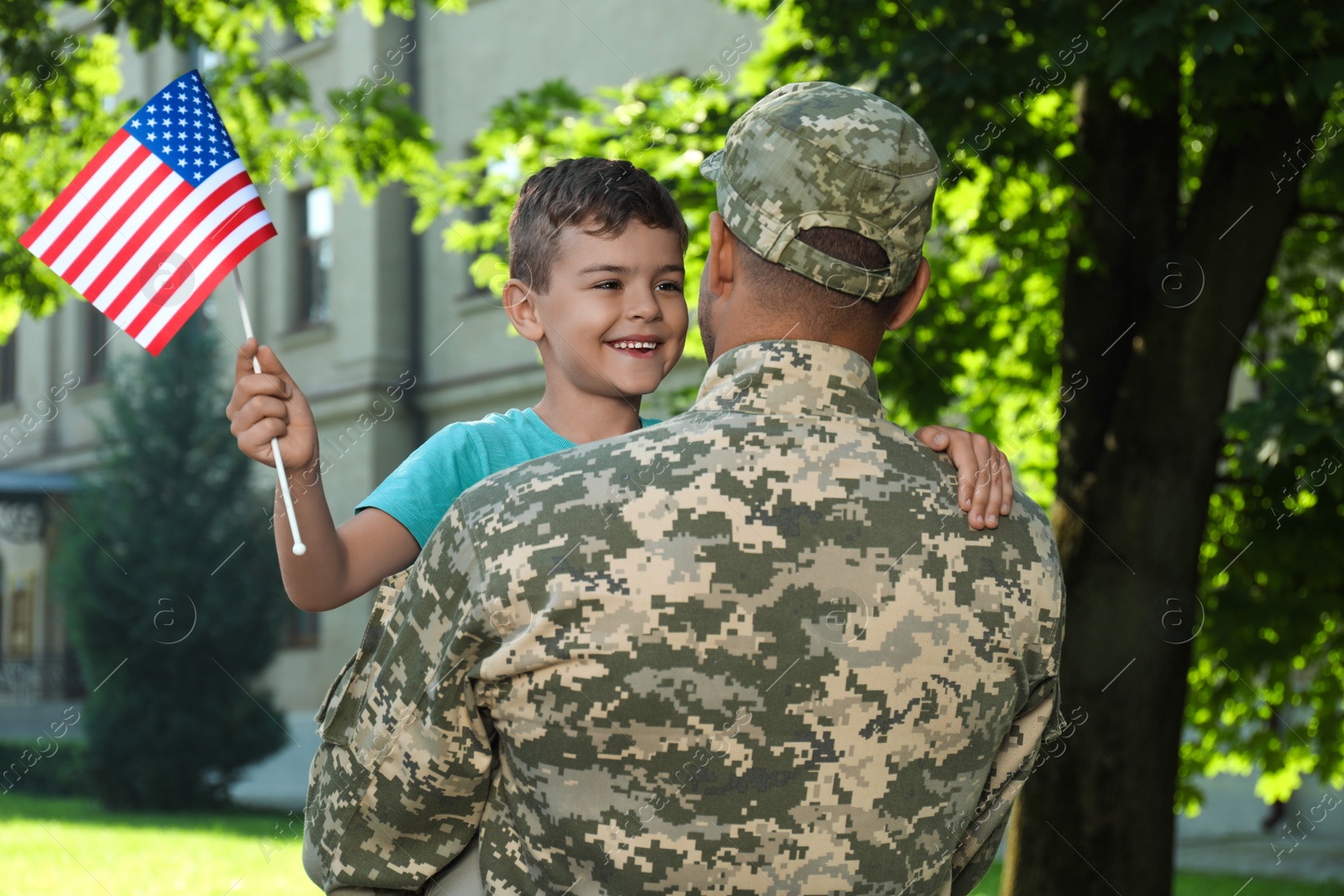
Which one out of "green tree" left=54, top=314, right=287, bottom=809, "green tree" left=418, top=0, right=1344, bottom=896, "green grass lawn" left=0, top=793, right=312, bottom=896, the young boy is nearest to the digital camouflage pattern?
the young boy

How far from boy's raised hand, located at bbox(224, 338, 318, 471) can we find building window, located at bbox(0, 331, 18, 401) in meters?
27.4

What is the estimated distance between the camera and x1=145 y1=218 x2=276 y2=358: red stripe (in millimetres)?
2568

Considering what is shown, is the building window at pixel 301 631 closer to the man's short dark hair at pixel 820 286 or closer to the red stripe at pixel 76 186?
the red stripe at pixel 76 186

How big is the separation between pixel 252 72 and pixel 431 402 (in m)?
9.44

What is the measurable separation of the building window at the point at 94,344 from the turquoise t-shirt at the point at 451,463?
23.4m

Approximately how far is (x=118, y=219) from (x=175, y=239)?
4.2 inches

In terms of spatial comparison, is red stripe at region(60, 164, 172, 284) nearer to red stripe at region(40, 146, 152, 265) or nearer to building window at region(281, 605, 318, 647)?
red stripe at region(40, 146, 152, 265)

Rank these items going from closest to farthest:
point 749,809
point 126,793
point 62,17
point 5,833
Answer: point 749,809 → point 5,833 → point 126,793 → point 62,17

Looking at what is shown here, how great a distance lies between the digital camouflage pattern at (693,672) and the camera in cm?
169

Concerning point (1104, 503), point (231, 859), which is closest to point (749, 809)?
point (1104, 503)

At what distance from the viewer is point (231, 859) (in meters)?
11.3

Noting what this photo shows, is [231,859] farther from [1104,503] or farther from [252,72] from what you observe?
[1104,503]

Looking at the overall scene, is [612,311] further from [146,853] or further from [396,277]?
[396,277]

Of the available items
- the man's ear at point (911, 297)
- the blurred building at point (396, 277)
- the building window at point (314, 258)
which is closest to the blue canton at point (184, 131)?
the man's ear at point (911, 297)
